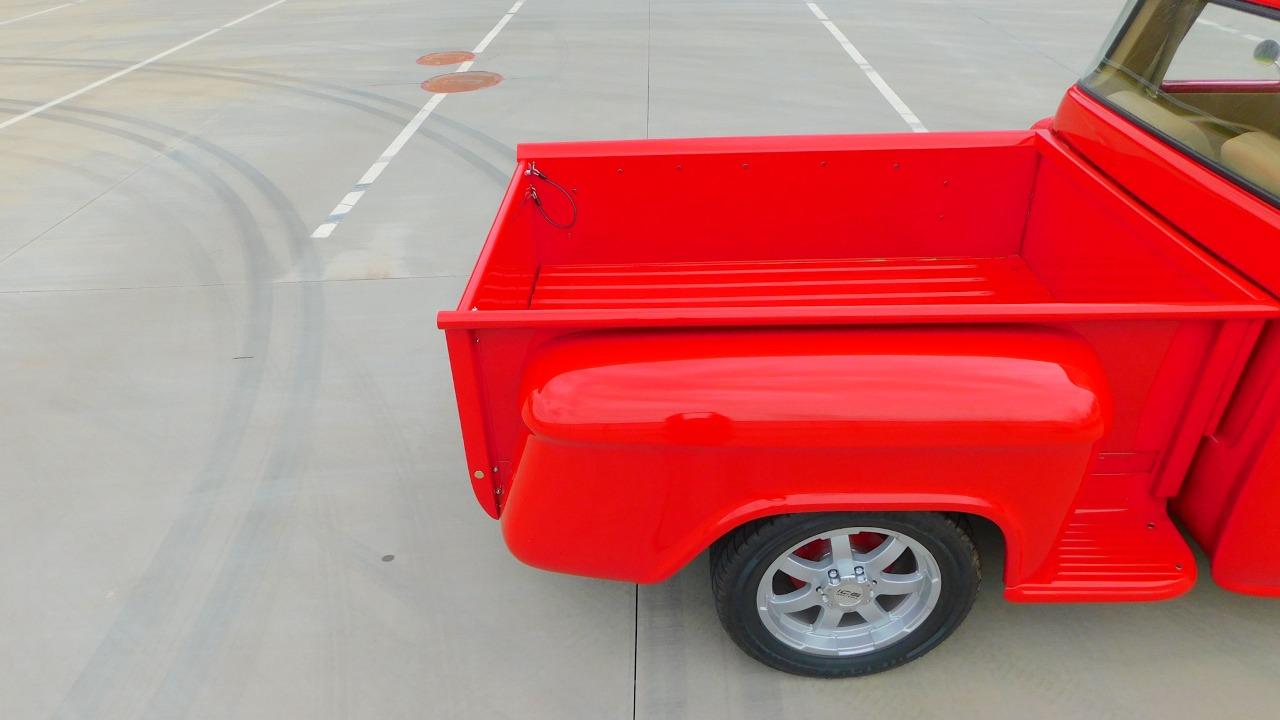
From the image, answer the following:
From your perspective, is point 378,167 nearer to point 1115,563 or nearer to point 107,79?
point 107,79

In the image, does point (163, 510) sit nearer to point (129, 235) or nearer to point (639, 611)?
point (639, 611)

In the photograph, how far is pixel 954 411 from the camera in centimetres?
191

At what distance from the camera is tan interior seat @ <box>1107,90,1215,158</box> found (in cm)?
251

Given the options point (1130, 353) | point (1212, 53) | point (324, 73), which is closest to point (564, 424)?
point (1130, 353)

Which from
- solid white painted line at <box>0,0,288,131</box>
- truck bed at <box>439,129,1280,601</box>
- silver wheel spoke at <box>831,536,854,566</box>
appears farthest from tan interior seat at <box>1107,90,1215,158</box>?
solid white painted line at <box>0,0,288,131</box>

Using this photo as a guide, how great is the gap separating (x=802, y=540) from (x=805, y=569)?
0.56 feet

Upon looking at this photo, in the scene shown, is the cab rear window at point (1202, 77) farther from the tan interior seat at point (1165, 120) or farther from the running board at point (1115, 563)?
the running board at point (1115, 563)

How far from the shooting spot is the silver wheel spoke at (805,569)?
7.52ft

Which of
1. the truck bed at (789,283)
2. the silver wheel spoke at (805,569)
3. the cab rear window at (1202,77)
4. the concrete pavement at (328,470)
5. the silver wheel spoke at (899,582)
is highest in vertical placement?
the cab rear window at (1202,77)

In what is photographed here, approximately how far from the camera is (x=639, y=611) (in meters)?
2.74

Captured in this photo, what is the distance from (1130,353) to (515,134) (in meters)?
5.99

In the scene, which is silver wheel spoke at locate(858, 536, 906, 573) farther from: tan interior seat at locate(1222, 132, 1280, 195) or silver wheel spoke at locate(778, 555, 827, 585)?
tan interior seat at locate(1222, 132, 1280, 195)

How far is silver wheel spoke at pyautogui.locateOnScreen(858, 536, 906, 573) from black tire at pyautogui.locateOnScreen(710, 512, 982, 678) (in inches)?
3.7

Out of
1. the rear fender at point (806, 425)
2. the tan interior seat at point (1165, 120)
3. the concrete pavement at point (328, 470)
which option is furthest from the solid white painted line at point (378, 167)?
the tan interior seat at point (1165, 120)
